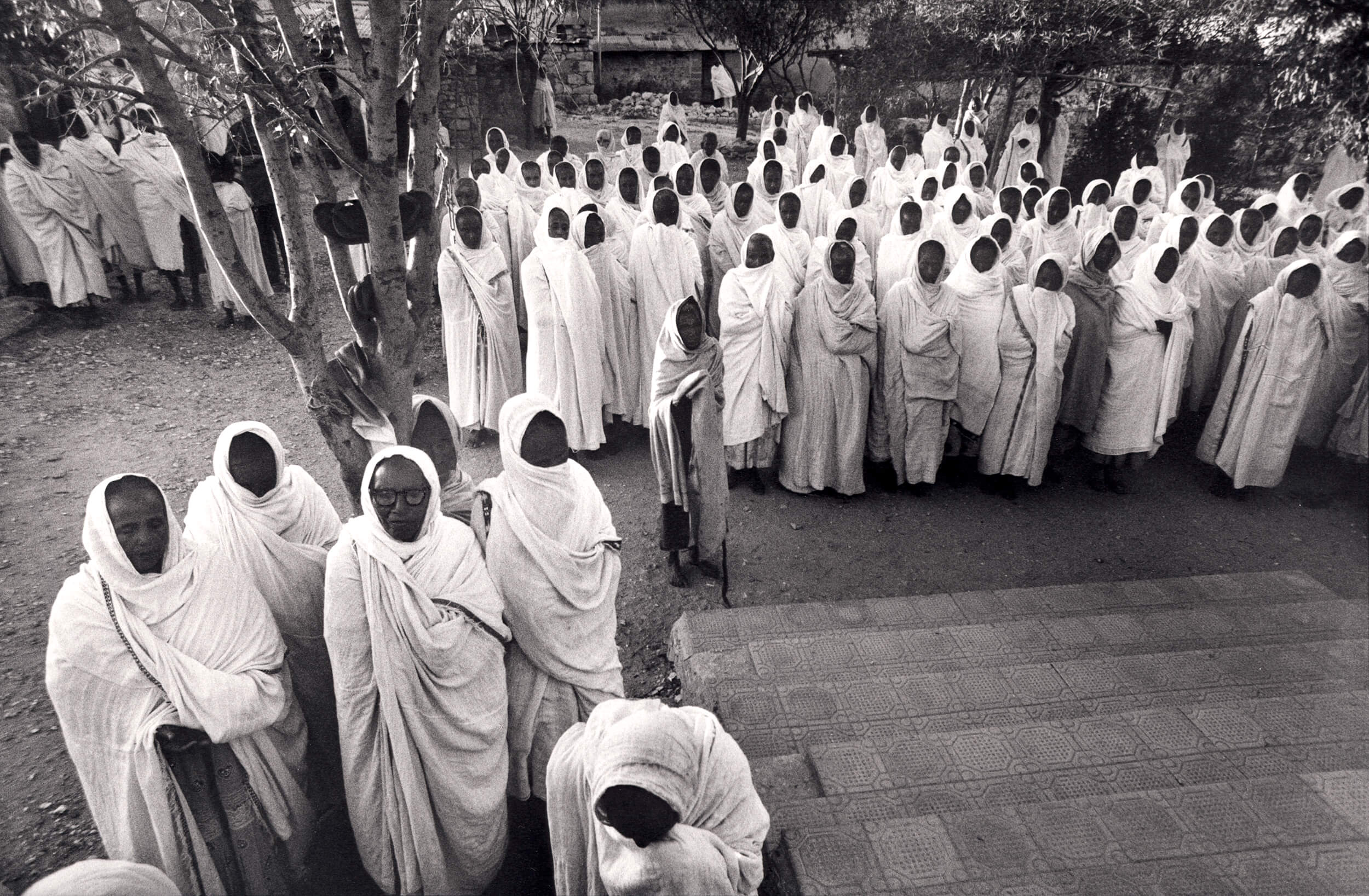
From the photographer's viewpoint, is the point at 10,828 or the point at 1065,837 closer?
the point at 1065,837

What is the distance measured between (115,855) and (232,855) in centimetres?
38

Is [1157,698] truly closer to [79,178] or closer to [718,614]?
[718,614]

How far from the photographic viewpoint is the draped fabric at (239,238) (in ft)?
30.3

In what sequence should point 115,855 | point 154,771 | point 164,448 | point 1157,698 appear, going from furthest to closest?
point 164,448 → point 1157,698 → point 115,855 → point 154,771

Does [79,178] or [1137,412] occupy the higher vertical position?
[79,178]

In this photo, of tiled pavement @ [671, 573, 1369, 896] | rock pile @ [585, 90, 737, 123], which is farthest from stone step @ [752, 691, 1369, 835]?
rock pile @ [585, 90, 737, 123]

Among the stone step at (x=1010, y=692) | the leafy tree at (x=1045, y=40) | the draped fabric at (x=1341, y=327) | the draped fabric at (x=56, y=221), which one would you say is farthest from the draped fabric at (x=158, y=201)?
the leafy tree at (x=1045, y=40)

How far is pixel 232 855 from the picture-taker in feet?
9.29

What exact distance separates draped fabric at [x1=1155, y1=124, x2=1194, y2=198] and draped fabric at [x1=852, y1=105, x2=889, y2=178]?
485cm

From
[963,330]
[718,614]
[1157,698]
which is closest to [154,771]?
[718,614]

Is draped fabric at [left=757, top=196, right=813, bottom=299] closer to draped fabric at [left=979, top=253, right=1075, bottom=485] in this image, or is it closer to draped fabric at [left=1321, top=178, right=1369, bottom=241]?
draped fabric at [left=979, top=253, right=1075, bottom=485]

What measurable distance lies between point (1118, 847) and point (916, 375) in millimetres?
4088

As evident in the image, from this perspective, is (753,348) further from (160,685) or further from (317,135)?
(160,685)

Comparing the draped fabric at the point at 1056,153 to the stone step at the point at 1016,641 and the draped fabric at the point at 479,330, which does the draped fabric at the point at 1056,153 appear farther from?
the stone step at the point at 1016,641
